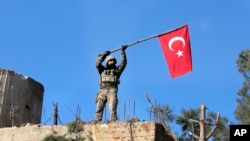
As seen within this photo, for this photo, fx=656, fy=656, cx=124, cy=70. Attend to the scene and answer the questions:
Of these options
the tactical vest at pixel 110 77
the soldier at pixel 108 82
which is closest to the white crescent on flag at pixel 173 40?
the soldier at pixel 108 82

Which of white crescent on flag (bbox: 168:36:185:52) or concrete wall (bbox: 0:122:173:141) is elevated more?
white crescent on flag (bbox: 168:36:185:52)

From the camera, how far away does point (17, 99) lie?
15594mm

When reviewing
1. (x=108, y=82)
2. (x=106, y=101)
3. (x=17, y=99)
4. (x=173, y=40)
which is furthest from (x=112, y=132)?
(x=17, y=99)

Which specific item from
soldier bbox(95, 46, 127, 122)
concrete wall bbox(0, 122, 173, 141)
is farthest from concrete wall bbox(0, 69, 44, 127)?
soldier bbox(95, 46, 127, 122)

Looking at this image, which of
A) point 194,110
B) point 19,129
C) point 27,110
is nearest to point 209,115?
point 194,110

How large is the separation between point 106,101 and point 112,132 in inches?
33.4

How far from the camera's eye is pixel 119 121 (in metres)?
12.8

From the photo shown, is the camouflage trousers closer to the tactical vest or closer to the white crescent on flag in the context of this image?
the tactical vest

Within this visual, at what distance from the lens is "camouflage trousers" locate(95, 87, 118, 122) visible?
13.1 m

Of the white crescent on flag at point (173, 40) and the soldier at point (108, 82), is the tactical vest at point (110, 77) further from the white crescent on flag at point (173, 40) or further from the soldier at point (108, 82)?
the white crescent on flag at point (173, 40)

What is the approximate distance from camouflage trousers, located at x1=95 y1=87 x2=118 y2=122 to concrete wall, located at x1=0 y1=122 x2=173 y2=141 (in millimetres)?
294

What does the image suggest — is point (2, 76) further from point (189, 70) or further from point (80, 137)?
point (189, 70)

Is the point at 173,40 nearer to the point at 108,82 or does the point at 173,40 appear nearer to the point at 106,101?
the point at 108,82

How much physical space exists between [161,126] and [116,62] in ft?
5.95
